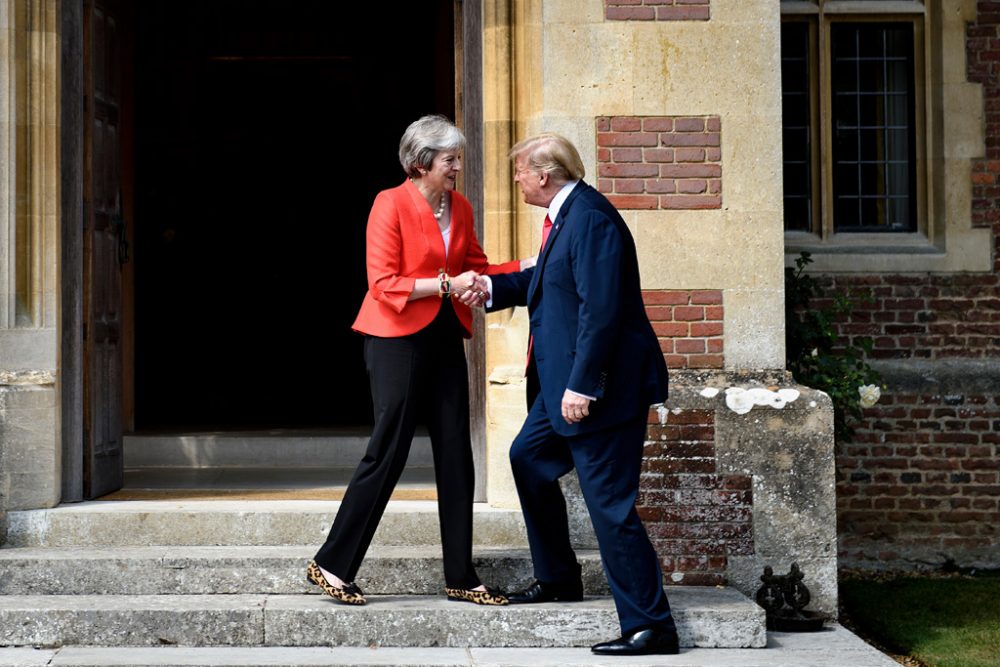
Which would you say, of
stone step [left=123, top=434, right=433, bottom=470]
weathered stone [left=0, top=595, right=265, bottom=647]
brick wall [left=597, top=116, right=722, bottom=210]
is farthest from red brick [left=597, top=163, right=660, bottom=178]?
stone step [left=123, top=434, right=433, bottom=470]

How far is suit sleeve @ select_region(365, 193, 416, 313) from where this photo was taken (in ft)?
17.3

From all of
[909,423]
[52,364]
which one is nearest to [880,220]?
[909,423]

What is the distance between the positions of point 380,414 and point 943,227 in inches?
197

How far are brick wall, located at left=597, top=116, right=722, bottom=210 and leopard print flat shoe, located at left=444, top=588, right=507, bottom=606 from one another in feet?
6.34

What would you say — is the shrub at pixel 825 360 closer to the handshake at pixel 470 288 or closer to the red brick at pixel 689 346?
the red brick at pixel 689 346

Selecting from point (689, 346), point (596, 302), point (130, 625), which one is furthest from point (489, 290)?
point (130, 625)

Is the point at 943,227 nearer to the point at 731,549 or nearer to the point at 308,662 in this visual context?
the point at 731,549

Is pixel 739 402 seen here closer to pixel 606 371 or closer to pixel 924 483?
pixel 606 371

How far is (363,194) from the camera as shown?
1288 cm

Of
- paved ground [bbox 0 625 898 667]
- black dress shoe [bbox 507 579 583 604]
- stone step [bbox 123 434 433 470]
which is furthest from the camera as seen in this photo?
stone step [bbox 123 434 433 470]

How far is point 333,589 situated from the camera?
5328 millimetres

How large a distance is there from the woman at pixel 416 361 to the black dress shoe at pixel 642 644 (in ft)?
1.74

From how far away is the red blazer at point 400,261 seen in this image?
209 inches

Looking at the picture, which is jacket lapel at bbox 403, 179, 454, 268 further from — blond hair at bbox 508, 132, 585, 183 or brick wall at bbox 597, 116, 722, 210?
brick wall at bbox 597, 116, 722, 210
